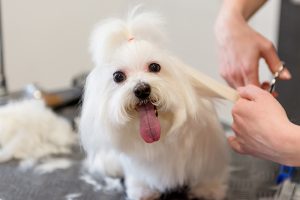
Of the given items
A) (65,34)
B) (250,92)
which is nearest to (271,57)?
(250,92)

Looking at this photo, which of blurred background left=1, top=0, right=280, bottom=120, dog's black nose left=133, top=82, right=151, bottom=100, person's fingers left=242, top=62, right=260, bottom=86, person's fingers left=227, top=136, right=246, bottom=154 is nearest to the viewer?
dog's black nose left=133, top=82, right=151, bottom=100

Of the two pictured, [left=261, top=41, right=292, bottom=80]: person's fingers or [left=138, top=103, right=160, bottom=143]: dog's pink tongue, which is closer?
[left=138, top=103, right=160, bottom=143]: dog's pink tongue

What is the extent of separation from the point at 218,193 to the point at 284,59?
537 millimetres

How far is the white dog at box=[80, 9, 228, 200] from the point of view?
0.71 meters

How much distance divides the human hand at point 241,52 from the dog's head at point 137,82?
0.76 ft

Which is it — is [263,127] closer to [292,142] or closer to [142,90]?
[292,142]

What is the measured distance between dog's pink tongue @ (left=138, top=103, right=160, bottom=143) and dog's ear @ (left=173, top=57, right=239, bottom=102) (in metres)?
0.08

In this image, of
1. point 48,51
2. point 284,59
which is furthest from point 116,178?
point 48,51

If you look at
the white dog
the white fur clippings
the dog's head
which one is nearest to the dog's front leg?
the white dog

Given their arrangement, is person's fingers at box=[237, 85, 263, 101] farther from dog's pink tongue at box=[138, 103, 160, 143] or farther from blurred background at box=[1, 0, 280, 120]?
blurred background at box=[1, 0, 280, 120]

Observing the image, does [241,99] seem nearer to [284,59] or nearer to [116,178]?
[116,178]

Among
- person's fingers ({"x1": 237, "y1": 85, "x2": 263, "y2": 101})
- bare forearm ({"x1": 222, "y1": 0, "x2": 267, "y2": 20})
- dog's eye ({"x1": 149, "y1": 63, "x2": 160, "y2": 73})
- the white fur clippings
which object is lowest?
the white fur clippings

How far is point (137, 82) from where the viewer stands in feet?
2.30

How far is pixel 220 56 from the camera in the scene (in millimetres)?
1015
